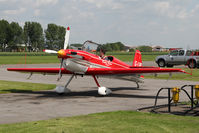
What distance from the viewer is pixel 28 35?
158 metres

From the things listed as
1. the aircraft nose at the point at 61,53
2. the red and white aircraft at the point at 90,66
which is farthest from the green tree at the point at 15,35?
the aircraft nose at the point at 61,53

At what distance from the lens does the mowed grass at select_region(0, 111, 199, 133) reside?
796 cm

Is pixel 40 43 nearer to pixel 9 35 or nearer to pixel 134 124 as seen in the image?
pixel 9 35

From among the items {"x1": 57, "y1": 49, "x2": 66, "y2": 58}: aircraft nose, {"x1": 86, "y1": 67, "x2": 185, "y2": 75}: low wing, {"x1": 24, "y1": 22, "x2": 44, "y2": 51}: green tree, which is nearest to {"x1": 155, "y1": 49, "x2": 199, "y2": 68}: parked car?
{"x1": 86, "y1": 67, "x2": 185, "y2": 75}: low wing

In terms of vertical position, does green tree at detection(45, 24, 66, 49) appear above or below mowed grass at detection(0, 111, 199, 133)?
above

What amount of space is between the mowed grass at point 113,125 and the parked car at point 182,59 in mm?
28261

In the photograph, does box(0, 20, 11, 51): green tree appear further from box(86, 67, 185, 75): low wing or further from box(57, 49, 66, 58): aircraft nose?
box(57, 49, 66, 58): aircraft nose

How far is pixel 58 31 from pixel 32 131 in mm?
150756

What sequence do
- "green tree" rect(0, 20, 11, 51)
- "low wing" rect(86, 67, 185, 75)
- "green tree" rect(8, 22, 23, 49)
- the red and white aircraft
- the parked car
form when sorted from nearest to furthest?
the red and white aircraft → "low wing" rect(86, 67, 185, 75) → the parked car → "green tree" rect(0, 20, 11, 51) → "green tree" rect(8, 22, 23, 49)

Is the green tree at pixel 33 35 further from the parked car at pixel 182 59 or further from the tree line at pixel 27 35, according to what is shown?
the parked car at pixel 182 59

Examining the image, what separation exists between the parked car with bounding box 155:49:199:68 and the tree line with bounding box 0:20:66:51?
376ft

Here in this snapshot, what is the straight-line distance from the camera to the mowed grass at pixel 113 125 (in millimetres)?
7961

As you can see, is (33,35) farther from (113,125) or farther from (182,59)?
(113,125)

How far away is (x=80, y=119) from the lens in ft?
31.2
